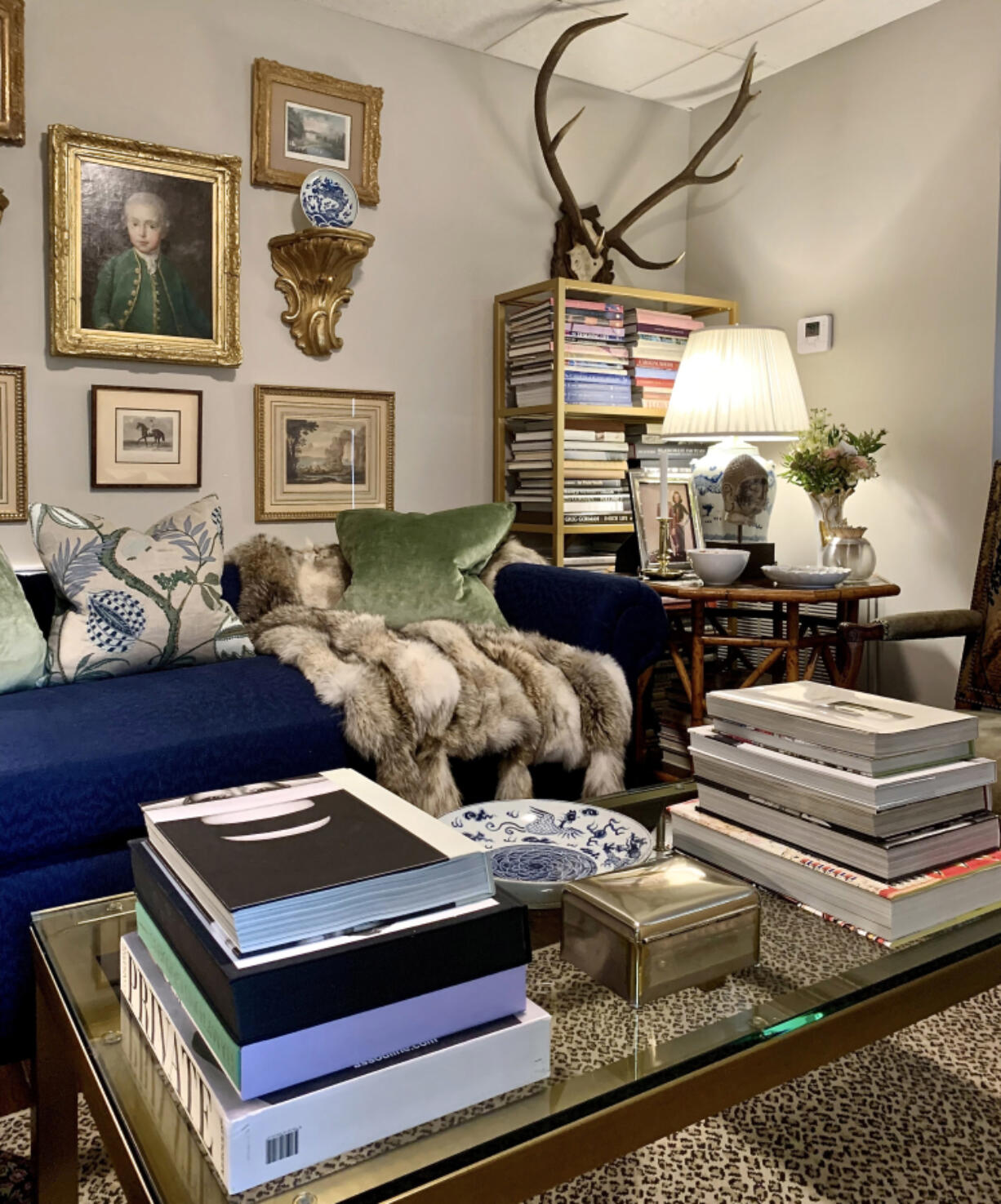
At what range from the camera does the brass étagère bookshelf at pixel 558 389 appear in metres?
3.16

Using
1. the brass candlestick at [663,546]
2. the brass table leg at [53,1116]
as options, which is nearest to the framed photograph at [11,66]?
the brass candlestick at [663,546]

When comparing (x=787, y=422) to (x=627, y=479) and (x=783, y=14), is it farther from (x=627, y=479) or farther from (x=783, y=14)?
(x=783, y=14)

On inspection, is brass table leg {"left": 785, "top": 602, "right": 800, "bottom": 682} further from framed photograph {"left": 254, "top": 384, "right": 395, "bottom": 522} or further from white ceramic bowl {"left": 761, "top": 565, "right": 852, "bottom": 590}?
framed photograph {"left": 254, "top": 384, "right": 395, "bottom": 522}

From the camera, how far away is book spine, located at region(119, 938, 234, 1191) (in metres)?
0.63

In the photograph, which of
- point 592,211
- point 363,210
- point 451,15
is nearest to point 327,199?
point 363,210

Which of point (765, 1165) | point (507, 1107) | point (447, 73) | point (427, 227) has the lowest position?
point (765, 1165)

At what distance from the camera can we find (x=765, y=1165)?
51.2 inches

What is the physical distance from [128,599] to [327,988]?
5.45 ft

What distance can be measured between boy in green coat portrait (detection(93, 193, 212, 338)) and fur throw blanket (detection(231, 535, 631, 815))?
0.88 metres

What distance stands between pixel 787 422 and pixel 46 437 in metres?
2.07

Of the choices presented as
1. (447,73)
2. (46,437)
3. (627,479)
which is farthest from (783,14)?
(46,437)

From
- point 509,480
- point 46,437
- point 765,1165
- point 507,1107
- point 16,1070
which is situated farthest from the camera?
point 509,480

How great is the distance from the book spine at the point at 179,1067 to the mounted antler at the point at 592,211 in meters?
3.03

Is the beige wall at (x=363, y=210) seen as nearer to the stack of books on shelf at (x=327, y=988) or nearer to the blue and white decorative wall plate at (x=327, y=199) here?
the blue and white decorative wall plate at (x=327, y=199)
